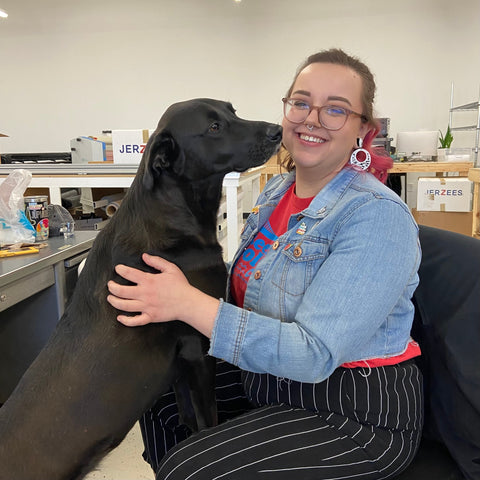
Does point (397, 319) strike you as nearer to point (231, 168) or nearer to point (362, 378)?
point (362, 378)

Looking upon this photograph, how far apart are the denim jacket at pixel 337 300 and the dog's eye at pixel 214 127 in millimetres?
378

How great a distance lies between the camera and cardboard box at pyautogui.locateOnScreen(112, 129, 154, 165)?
9.44 ft

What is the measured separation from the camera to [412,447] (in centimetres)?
84

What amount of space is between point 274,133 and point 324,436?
0.75 metres

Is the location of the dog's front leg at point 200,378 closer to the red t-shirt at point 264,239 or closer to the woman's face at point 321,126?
the red t-shirt at point 264,239

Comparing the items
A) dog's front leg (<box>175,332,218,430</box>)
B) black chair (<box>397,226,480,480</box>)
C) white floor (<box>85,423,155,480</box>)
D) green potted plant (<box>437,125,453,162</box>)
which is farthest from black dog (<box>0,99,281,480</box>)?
green potted plant (<box>437,125,453,162</box>)

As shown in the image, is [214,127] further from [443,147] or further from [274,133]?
[443,147]

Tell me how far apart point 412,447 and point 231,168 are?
0.77 metres

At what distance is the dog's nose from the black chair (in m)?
0.45

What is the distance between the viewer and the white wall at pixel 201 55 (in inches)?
222

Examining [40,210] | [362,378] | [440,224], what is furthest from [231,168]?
[440,224]

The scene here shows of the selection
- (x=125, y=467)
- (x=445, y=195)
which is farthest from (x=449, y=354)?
(x=445, y=195)

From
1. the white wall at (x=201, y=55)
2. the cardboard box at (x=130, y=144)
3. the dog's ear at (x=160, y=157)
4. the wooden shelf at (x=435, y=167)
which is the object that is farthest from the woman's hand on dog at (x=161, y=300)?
the white wall at (x=201, y=55)

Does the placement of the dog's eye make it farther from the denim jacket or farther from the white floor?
the white floor
